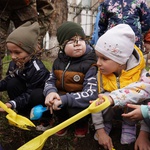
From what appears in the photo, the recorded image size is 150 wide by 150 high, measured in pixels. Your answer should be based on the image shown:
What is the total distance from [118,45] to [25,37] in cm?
72

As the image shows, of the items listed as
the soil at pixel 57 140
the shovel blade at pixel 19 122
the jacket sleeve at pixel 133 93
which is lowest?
the soil at pixel 57 140

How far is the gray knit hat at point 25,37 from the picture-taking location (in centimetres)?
189

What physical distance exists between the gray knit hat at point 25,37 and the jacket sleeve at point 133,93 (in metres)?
0.80

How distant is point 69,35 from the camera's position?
1.82 meters

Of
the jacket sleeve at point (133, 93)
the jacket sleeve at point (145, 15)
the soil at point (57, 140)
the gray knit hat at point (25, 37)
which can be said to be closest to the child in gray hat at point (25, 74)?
the gray knit hat at point (25, 37)

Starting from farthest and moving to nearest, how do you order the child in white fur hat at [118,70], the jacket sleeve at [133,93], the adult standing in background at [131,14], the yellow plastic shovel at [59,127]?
the adult standing in background at [131,14]
the child in white fur hat at [118,70]
the jacket sleeve at [133,93]
the yellow plastic shovel at [59,127]

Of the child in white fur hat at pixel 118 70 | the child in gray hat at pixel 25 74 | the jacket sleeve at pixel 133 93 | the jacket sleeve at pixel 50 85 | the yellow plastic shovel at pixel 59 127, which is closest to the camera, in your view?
the yellow plastic shovel at pixel 59 127

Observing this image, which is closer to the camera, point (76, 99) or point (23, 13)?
point (76, 99)

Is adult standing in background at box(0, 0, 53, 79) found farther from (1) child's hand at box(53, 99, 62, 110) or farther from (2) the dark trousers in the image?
(1) child's hand at box(53, 99, 62, 110)

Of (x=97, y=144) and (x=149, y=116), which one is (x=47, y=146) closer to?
(x=97, y=144)

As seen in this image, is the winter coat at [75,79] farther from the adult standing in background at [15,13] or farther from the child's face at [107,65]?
the adult standing in background at [15,13]

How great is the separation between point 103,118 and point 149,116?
1.20 ft

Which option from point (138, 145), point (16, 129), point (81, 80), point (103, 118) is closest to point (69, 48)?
point (81, 80)

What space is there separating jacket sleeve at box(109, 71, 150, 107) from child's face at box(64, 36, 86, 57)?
44cm
